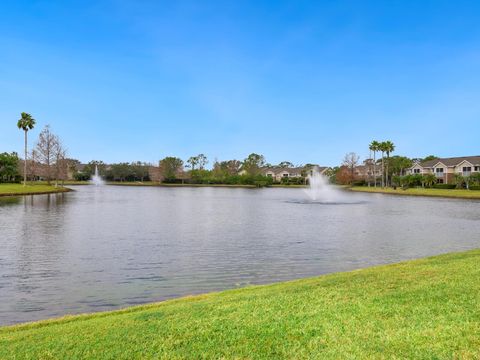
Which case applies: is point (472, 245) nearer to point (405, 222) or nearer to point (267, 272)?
point (405, 222)

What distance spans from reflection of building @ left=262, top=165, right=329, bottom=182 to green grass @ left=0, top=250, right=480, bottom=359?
124920 millimetres

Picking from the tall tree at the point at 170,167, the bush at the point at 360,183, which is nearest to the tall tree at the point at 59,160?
the tall tree at the point at 170,167

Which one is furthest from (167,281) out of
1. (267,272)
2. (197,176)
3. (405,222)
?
(197,176)

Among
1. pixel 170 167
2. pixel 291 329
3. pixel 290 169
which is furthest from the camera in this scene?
pixel 290 169

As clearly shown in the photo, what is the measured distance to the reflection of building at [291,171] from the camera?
13574 centimetres

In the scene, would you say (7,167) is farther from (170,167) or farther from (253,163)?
(253,163)

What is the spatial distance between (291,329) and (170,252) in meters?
11.0

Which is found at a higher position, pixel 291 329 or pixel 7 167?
pixel 7 167

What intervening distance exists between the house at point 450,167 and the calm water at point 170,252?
222 ft

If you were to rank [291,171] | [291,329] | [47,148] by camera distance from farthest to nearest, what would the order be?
1. [291,171]
2. [47,148]
3. [291,329]

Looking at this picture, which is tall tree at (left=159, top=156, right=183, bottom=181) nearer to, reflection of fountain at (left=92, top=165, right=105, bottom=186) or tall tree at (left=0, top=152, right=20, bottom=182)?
reflection of fountain at (left=92, top=165, right=105, bottom=186)

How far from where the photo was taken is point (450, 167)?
89688 mm

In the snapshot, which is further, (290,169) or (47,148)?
(290,169)

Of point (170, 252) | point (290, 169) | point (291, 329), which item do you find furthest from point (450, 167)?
point (291, 329)
